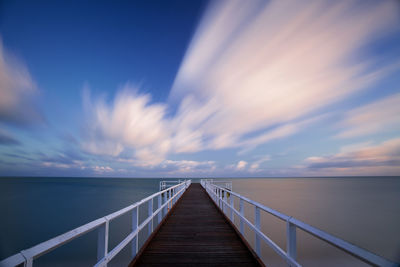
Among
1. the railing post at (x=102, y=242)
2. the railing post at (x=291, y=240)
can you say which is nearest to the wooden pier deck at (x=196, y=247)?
the railing post at (x=102, y=242)

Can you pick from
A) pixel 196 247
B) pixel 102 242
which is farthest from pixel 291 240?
pixel 196 247

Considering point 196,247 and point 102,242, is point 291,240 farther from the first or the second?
point 196,247

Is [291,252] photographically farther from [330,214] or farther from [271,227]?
[330,214]

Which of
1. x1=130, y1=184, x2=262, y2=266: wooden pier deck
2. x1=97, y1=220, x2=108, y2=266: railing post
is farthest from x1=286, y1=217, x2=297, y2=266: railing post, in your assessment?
x1=97, y1=220, x2=108, y2=266: railing post

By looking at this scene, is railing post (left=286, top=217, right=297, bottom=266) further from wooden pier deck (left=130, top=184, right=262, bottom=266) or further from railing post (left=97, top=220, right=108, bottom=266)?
railing post (left=97, top=220, right=108, bottom=266)

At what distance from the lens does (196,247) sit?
4504 mm

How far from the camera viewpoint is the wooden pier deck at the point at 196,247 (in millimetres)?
3732

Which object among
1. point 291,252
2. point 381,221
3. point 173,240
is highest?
point 291,252

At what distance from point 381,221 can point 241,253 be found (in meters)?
27.6

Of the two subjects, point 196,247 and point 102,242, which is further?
point 196,247

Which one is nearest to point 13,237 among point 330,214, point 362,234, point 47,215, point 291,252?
point 47,215

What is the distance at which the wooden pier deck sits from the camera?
3.73 m

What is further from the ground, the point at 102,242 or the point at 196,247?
the point at 102,242

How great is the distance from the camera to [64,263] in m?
11.8
